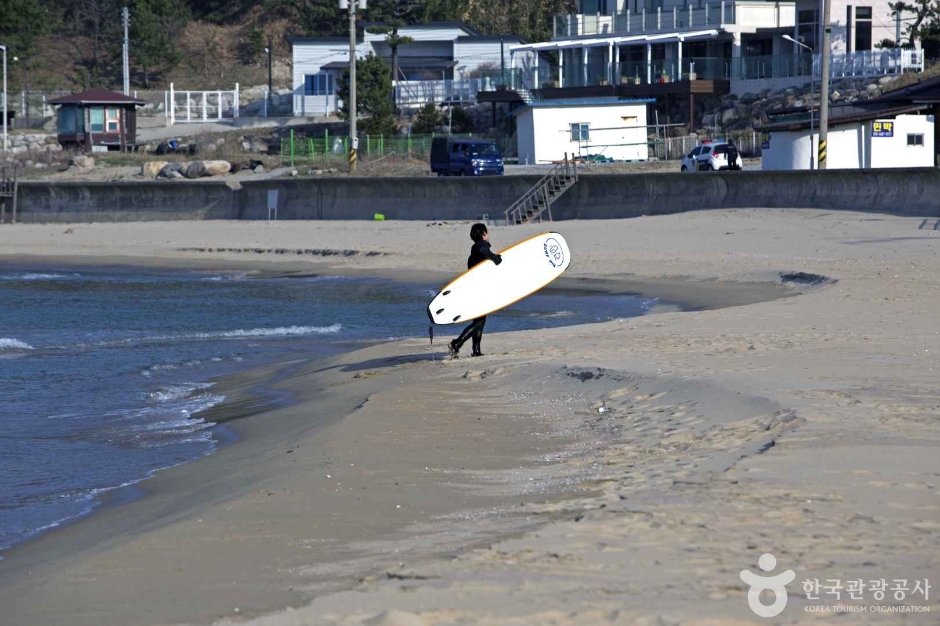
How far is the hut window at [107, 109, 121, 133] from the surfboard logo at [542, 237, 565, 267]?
54101 mm

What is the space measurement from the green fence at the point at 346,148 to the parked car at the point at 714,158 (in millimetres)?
14276

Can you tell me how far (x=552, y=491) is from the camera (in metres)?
6.67

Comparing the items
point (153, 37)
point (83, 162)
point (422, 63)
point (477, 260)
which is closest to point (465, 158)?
point (83, 162)

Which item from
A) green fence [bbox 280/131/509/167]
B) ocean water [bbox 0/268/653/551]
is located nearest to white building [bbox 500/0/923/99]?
green fence [bbox 280/131/509/167]

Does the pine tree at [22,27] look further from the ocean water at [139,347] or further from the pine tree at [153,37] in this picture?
the ocean water at [139,347]

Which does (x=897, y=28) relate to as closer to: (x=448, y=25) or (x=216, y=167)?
(x=448, y=25)

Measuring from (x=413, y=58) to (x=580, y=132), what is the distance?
28.1 m

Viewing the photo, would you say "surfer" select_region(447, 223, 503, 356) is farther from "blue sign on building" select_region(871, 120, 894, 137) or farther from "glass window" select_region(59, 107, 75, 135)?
"glass window" select_region(59, 107, 75, 135)

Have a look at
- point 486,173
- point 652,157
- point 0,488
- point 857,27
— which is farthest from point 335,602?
point 857,27

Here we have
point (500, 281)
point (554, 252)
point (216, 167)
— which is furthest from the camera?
point (216, 167)

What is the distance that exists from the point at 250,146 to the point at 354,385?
173 ft

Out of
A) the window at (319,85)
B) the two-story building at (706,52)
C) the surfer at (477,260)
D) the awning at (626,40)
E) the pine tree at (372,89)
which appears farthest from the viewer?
the window at (319,85)

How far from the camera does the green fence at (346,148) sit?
176ft

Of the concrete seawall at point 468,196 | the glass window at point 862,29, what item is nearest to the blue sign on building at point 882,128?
the concrete seawall at point 468,196
